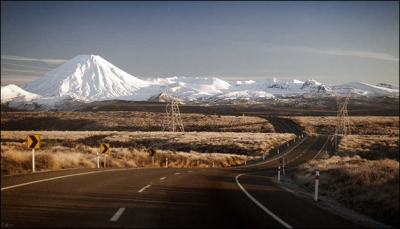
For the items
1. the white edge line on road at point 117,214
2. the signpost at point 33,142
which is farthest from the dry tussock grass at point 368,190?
the signpost at point 33,142

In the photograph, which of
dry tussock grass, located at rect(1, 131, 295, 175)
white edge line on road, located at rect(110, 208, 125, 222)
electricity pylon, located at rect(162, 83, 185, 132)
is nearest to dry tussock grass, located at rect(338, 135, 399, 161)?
dry tussock grass, located at rect(1, 131, 295, 175)

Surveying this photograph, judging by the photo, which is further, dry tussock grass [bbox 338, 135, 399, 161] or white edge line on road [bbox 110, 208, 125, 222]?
dry tussock grass [bbox 338, 135, 399, 161]

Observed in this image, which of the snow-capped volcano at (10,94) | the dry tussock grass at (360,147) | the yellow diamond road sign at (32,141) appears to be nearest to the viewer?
the yellow diamond road sign at (32,141)

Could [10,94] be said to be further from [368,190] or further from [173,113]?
[173,113]

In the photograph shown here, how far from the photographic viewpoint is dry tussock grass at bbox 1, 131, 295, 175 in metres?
16.5

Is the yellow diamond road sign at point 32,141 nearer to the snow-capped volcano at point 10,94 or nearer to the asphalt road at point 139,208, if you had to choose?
the snow-capped volcano at point 10,94

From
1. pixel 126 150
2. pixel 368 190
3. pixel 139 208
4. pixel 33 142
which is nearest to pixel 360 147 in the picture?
pixel 126 150

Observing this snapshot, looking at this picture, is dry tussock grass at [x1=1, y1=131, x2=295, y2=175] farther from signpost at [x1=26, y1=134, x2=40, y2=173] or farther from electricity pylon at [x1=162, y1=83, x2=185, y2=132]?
electricity pylon at [x1=162, y1=83, x2=185, y2=132]

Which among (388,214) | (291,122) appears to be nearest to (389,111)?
(388,214)

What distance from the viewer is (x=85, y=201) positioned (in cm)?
778

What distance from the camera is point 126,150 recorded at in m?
28.2

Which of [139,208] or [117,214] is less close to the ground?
[117,214]

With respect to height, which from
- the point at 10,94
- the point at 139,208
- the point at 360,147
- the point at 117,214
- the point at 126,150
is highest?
the point at 10,94

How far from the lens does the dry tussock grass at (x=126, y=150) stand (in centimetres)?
1648
